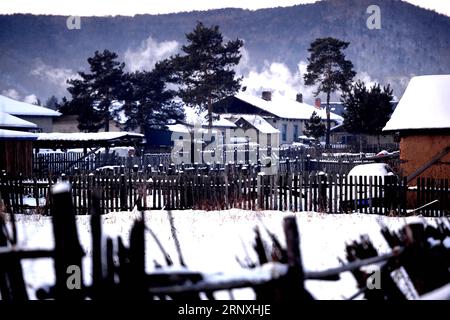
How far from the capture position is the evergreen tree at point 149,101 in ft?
152

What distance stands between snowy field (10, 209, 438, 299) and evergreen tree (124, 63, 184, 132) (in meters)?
33.9

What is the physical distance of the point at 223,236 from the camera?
1005 centimetres

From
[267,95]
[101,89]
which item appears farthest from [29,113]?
[267,95]

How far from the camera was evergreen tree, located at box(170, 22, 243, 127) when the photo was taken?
44.6m

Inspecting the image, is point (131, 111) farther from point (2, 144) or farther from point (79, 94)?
point (2, 144)

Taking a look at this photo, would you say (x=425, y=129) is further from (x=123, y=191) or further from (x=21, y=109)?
(x=21, y=109)

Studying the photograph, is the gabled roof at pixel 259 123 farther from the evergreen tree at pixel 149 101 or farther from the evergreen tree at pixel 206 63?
the evergreen tree at pixel 149 101

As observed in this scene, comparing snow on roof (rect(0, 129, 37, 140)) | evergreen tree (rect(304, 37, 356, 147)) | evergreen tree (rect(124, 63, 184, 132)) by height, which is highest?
evergreen tree (rect(304, 37, 356, 147))

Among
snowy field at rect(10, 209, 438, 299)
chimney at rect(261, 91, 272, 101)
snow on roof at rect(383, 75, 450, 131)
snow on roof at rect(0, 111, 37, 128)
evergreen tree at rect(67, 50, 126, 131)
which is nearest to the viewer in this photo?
snowy field at rect(10, 209, 438, 299)

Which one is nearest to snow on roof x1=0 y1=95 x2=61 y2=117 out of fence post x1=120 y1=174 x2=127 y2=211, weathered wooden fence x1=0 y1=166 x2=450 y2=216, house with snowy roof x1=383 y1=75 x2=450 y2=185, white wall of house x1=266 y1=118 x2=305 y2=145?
weathered wooden fence x1=0 y1=166 x2=450 y2=216

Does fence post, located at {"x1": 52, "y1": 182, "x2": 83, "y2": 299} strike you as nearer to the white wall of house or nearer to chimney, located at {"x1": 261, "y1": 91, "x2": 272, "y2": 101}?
the white wall of house

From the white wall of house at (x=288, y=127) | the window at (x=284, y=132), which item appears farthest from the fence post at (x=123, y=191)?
the window at (x=284, y=132)

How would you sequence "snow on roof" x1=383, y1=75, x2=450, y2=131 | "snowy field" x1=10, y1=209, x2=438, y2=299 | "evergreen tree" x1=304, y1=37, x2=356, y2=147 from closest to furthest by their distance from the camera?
"snowy field" x1=10, y1=209, x2=438, y2=299 → "snow on roof" x1=383, y1=75, x2=450, y2=131 → "evergreen tree" x1=304, y1=37, x2=356, y2=147
